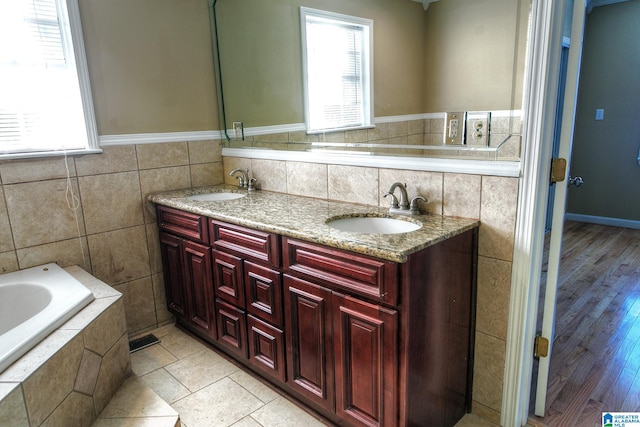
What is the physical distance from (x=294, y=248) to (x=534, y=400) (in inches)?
52.0

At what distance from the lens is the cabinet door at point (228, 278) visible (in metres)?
2.13

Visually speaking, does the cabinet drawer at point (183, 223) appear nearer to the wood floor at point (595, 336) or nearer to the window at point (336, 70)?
the window at point (336, 70)

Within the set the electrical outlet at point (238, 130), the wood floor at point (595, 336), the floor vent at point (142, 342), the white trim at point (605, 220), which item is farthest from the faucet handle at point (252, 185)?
the white trim at point (605, 220)

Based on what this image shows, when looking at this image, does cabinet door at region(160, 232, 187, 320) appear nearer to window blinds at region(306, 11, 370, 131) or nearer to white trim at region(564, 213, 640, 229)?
window blinds at region(306, 11, 370, 131)

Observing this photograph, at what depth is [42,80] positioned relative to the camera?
2252 millimetres

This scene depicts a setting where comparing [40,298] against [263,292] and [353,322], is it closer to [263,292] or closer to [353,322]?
[263,292]

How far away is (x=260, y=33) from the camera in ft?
8.78

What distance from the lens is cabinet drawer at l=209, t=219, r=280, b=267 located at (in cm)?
189

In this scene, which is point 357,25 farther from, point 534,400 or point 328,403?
point 534,400

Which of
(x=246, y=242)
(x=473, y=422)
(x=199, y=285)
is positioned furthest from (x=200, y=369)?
(x=473, y=422)

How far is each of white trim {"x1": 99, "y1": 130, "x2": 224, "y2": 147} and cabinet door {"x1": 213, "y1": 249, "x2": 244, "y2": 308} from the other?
0.91 meters

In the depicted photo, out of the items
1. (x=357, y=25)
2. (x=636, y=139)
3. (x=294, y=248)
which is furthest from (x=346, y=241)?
(x=636, y=139)

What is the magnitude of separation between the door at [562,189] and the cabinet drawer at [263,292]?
1.12 m

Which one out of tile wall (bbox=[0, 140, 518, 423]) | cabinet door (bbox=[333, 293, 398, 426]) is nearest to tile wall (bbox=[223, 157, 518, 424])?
tile wall (bbox=[0, 140, 518, 423])
